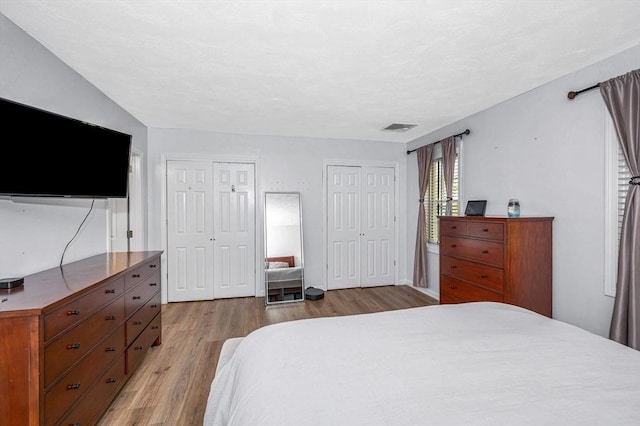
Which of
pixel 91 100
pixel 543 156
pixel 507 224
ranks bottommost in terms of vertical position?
pixel 507 224

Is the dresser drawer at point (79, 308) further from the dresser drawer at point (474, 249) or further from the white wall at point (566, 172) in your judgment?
the white wall at point (566, 172)

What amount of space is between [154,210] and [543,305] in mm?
4667

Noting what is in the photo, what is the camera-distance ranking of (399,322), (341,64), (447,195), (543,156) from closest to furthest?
(399,322)
(341,64)
(543,156)
(447,195)

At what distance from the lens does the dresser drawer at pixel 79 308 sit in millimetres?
1318

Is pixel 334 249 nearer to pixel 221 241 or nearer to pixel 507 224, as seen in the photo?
pixel 221 241

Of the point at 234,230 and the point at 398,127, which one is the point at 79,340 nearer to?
the point at 234,230

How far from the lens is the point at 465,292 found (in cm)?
298

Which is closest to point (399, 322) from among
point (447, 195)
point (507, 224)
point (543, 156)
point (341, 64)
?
point (507, 224)

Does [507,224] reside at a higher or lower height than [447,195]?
lower

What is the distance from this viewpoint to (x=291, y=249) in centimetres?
446

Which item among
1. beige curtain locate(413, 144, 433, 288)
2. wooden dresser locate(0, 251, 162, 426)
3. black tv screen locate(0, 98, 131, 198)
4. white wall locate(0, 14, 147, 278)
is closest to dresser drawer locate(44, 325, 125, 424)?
wooden dresser locate(0, 251, 162, 426)

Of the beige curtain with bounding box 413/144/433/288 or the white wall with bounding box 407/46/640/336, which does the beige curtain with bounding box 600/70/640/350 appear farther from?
the beige curtain with bounding box 413/144/433/288

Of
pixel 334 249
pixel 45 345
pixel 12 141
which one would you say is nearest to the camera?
pixel 45 345

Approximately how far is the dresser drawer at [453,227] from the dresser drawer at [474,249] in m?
0.06
